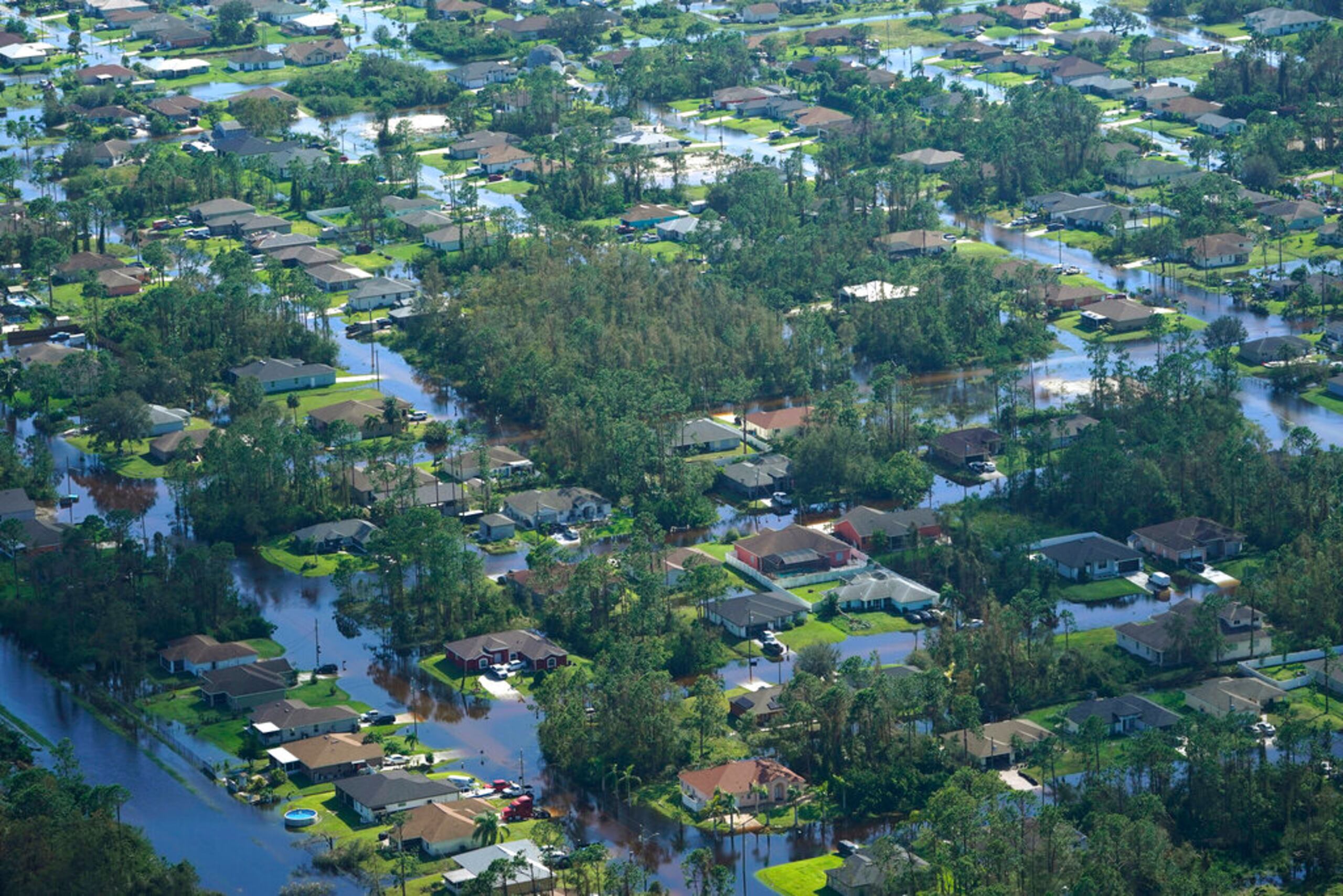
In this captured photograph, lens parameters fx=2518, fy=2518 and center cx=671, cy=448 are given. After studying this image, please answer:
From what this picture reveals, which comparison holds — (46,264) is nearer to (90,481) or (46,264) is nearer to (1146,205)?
(90,481)

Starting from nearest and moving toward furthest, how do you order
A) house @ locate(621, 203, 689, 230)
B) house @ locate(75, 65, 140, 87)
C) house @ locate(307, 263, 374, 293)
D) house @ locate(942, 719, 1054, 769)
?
1. house @ locate(942, 719, 1054, 769)
2. house @ locate(307, 263, 374, 293)
3. house @ locate(621, 203, 689, 230)
4. house @ locate(75, 65, 140, 87)

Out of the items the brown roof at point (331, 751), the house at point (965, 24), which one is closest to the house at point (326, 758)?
the brown roof at point (331, 751)

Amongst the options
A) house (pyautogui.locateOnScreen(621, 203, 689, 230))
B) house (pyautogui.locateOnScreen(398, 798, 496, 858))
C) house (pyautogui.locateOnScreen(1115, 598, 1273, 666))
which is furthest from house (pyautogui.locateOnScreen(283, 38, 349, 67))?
house (pyautogui.locateOnScreen(398, 798, 496, 858))

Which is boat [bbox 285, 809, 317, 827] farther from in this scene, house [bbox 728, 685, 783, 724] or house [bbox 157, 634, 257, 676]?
house [bbox 728, 685, 783, 724]

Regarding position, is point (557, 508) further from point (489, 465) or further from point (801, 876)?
point (801, 876)

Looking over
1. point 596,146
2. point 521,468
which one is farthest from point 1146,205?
point 521,468

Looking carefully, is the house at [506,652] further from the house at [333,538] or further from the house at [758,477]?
the house at [758,477]

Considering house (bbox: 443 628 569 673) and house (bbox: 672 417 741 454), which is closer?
house (bbox: 443 628 569 673)
